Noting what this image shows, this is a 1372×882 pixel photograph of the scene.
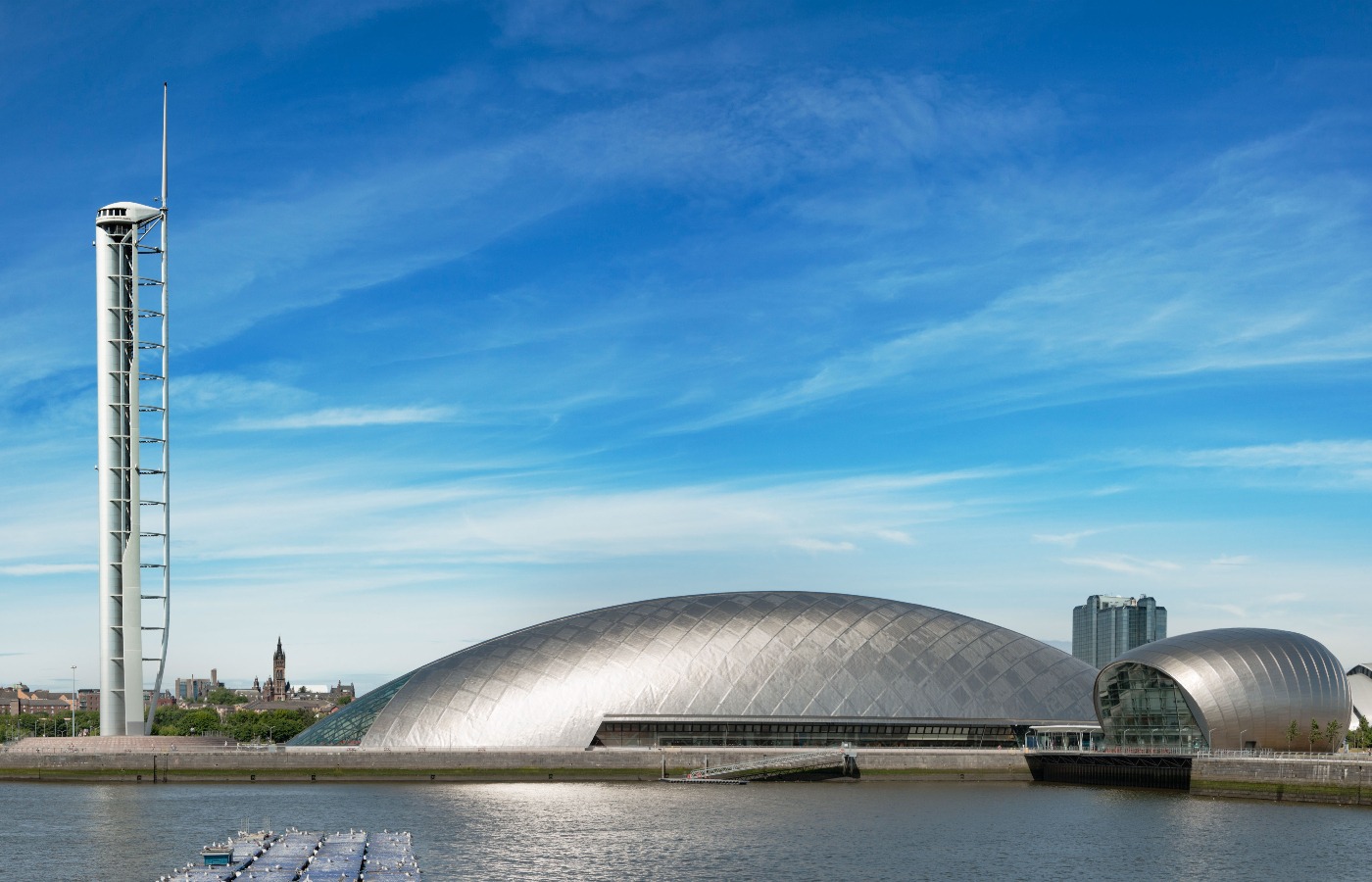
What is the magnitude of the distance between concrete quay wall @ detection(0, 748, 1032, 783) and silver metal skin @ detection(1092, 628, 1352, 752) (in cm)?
1200

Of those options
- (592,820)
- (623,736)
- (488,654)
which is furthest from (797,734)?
(592,820)

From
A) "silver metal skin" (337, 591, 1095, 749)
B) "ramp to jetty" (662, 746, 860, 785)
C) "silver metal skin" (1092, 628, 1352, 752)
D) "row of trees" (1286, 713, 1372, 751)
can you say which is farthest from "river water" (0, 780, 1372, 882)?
"silver metal skin" (337, 591, 1095, 749)

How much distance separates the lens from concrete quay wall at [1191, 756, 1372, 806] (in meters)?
72.0

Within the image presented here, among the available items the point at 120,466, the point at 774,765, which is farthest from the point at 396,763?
the point at 120,466

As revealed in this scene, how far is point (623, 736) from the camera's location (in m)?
95.8

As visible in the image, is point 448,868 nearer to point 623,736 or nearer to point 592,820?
point 592,820

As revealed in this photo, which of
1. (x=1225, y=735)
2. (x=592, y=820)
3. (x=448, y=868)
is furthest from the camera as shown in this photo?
(x=1225, y=735)

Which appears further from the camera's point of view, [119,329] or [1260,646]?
[119,329]

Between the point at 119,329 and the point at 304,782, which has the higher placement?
the point at 119,329

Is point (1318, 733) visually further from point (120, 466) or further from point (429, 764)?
point (120, 466)

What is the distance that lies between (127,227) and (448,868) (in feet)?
198

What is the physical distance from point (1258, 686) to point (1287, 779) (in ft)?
33.6

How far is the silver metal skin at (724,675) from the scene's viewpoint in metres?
95.2

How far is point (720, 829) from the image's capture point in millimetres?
59812
